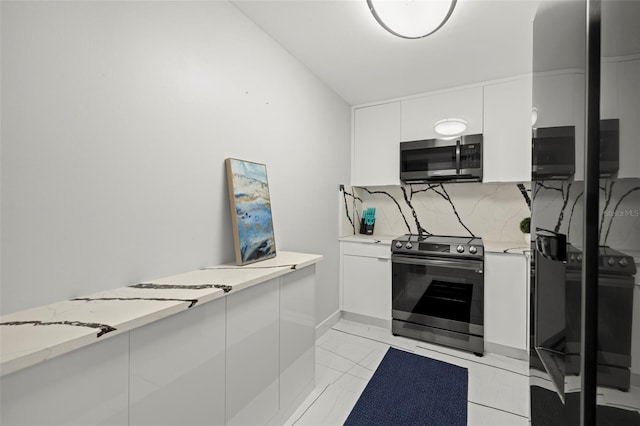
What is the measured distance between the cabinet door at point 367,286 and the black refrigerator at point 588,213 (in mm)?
2131

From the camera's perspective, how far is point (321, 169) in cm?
272

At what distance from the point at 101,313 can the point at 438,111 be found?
3.06 metres

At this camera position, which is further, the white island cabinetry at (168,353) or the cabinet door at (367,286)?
the cabinet door at (367,286)

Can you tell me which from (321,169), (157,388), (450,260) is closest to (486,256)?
(450,260)

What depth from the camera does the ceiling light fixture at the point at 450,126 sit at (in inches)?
108

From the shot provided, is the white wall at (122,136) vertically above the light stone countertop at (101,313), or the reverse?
the white wall at (122,136)

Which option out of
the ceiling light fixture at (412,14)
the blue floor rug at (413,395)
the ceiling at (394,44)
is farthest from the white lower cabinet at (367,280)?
the ceiling light fixture at (412,14)

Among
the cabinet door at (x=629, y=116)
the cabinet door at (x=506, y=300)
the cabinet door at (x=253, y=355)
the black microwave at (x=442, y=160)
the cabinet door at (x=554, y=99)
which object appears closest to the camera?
the cabinet door at (x=629, y=116)

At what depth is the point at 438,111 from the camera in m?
2.86

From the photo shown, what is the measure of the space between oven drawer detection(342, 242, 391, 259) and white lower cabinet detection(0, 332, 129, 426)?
2.33 meters

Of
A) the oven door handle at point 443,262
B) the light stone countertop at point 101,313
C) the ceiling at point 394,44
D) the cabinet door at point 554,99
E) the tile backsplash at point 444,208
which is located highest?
the ceiling at point 394,44

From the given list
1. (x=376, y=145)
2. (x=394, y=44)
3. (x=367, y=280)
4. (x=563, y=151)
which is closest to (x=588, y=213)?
(x=563, y=151)

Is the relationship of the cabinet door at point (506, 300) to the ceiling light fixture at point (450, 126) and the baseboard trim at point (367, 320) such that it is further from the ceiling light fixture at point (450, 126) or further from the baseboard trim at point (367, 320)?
the ceiling light fixture at point (450, 126)

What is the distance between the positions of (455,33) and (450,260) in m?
1.78
